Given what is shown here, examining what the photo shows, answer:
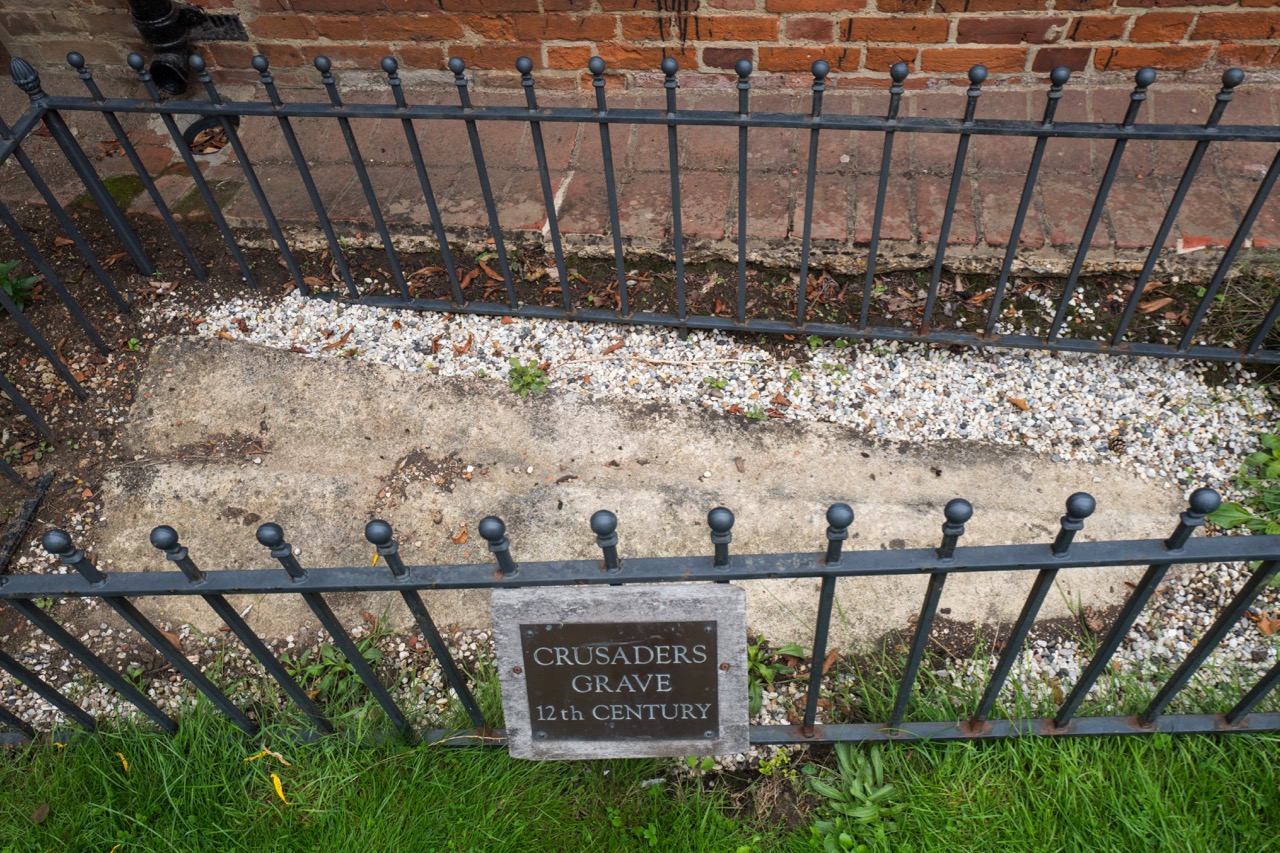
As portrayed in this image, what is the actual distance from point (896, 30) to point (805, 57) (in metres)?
0.37

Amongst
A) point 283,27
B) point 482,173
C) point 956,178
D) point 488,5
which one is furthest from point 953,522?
point 283,27

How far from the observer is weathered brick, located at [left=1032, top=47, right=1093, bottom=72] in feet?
11.5

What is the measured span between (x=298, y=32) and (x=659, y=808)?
3569 millimetres

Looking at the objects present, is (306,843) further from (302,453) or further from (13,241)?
(13,241)

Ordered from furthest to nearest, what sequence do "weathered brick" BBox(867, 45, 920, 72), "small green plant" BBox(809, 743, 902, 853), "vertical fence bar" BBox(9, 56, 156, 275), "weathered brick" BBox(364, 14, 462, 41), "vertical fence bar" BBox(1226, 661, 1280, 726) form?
"weathered brick" BBox(364, 14, 462, 41)
"weathered brick" BBox(867, 45, 920, 72)
"vertical fence bar" BBox(9, 56, 156, 275)
"small green plant" BBox(809, 743, 902, 853)
"vertical fence bar" BBox(1226, 661, 1280, 726)

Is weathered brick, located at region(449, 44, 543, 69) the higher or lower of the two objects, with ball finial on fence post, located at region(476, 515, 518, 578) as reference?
→ lower

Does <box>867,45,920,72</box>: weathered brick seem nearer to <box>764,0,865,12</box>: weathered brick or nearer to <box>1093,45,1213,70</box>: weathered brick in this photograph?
<box>764,0,865,12</box>: weathered brick

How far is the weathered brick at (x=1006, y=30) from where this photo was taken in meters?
3.43

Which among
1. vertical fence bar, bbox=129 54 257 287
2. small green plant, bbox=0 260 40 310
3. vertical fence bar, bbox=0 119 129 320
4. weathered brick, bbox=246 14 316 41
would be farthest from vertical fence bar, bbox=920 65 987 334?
small green plant, bbox=0 260 40 310

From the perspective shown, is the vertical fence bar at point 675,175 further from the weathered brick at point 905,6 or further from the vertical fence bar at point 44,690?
the vertical fence bar at point 44,690

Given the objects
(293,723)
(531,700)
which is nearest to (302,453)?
(293,723)

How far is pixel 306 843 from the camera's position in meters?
2.13

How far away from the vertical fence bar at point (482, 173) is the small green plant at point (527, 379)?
0.77 ft

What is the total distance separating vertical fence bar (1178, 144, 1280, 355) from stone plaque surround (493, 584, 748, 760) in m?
2.03
